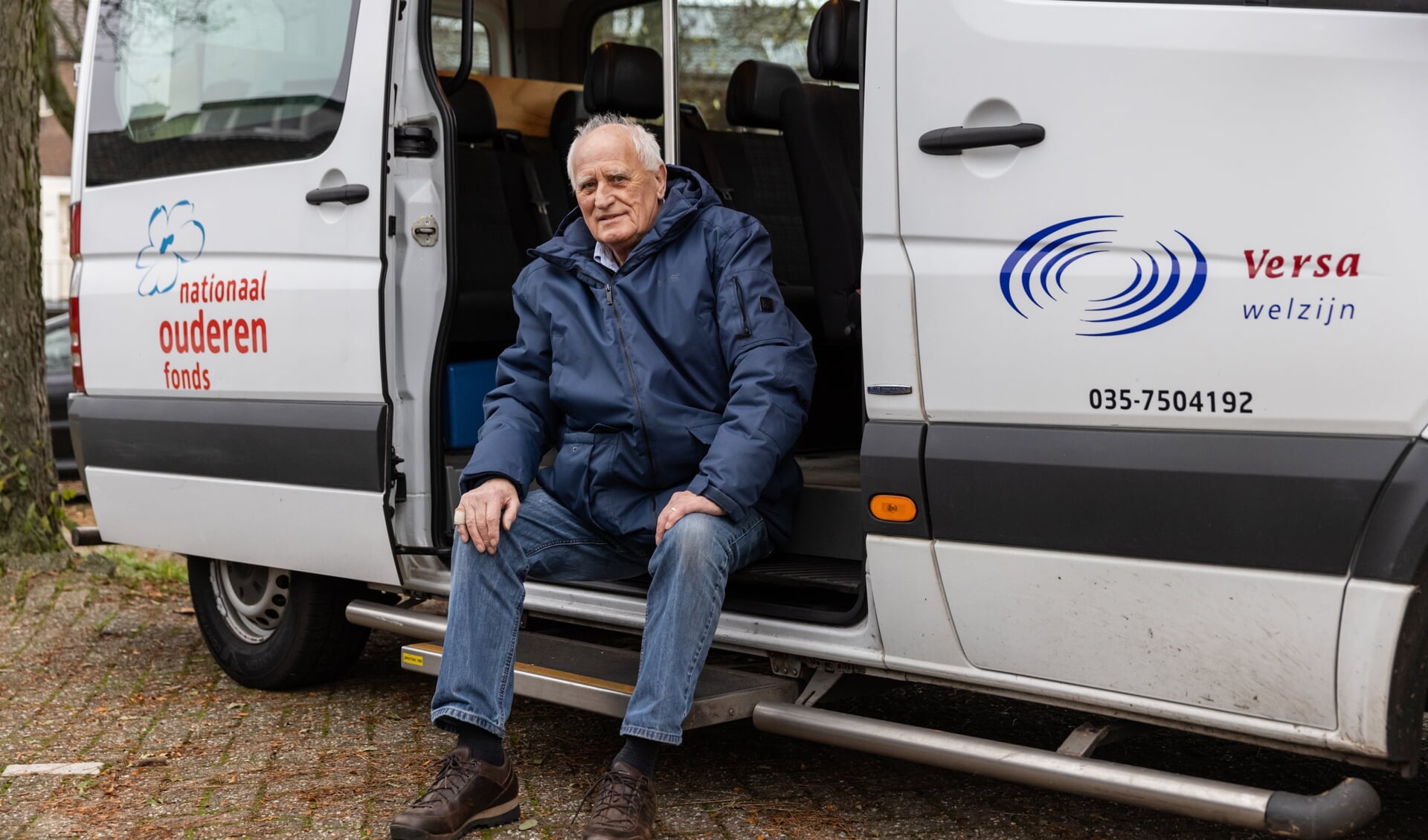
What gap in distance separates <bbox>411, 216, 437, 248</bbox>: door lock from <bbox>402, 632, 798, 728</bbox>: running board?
103 cm

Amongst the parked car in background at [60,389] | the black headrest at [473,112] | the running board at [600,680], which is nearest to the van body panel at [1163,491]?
the running board at [600,680]

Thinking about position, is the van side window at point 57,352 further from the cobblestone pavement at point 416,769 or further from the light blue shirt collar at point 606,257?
the light blue shirt collar at point 606,257

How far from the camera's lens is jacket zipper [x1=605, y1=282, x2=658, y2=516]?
3.30 meters

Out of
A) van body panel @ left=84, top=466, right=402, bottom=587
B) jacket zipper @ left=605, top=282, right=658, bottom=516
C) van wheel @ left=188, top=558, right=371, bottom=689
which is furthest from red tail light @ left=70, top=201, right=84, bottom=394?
jacket zipper @ left=605, top=282, right=658, bottom=516

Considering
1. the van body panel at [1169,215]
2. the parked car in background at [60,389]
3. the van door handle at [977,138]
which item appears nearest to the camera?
the van body panel at [1169,215]

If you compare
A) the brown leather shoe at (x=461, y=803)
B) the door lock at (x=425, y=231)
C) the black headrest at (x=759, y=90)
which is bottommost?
the brown leather shoe at (x=461, y=803)

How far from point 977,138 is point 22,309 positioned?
514 centimetres

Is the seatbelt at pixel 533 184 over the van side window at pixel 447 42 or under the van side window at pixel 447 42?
under

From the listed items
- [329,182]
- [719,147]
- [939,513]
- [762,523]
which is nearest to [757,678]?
[762,523]

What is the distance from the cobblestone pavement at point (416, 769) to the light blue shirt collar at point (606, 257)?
1233 millimetres

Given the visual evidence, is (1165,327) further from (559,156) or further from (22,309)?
(22,309)

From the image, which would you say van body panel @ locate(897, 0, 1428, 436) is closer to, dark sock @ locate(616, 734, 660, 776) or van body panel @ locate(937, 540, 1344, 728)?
van body panel @ locate(937, 540, 1344, 728)

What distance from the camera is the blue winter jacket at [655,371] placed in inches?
129

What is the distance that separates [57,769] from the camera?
3875 mm
